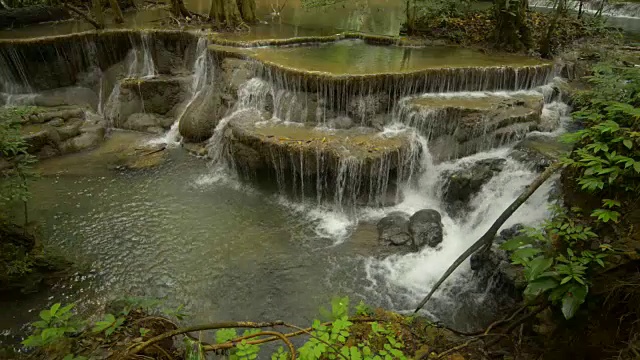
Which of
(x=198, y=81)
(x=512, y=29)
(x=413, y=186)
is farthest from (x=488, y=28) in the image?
(x=198, y=81)

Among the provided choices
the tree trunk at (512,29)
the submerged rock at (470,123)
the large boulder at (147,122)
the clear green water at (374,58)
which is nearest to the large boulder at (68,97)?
the large boulder at (147,122)

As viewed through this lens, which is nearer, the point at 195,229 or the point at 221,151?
the point at 195,229

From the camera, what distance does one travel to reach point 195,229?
7441mm

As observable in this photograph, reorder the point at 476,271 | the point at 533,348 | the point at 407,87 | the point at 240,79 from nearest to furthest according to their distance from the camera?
the point at 533,348, the point at 476,271, the point at 407,87, the point at 240,79

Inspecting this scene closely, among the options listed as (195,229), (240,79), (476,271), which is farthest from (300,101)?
(476,271)

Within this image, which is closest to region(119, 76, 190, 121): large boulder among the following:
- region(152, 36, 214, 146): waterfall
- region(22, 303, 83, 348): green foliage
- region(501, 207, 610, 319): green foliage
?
region(152, 36, 214, 146): waterfall

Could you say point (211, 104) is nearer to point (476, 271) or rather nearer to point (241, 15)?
point (241, 15)

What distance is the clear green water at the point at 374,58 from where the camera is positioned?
Answer: 956cm

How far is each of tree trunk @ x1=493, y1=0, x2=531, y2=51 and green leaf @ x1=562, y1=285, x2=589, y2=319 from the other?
10.2 m

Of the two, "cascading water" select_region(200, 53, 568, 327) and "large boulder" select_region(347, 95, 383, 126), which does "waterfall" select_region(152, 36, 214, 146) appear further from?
"large boulder" select_region(347, 95, 383, 126)

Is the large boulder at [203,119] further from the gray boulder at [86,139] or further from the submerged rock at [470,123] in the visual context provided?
the submerged rock at [470,123]

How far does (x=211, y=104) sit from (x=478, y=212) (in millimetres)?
6917

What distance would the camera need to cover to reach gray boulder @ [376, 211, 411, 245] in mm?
7184

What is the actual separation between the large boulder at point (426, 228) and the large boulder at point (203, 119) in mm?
5542
